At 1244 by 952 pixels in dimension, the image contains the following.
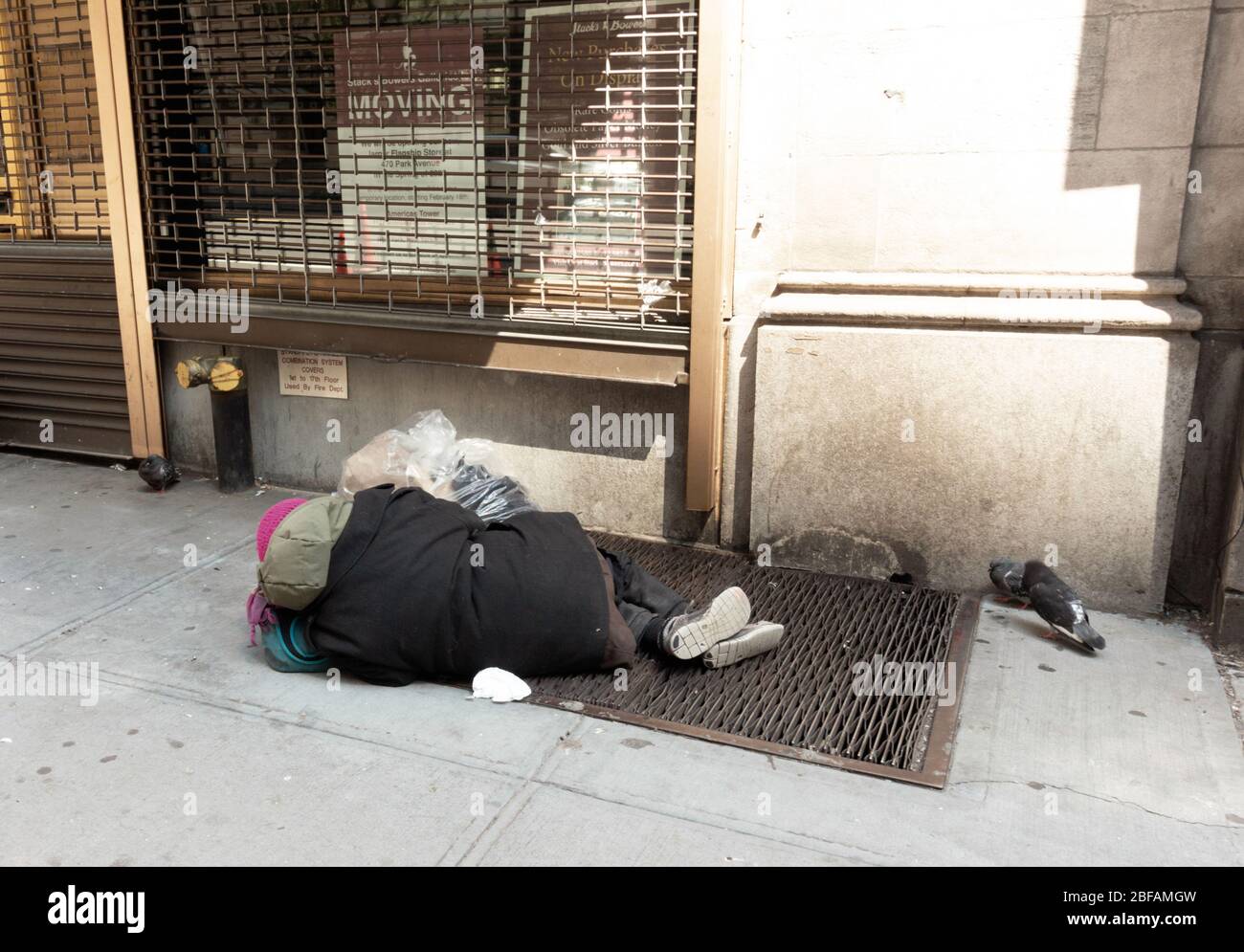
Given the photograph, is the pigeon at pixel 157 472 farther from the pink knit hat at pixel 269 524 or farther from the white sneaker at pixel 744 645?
the white sneaker at pixel 744 645

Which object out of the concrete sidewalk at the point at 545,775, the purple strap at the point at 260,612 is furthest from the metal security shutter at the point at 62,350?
the purple strap at the point at 260,612

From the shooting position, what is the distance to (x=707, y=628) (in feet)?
11.6

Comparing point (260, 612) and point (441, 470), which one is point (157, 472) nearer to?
point (441, 470)

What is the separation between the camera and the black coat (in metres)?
3.20

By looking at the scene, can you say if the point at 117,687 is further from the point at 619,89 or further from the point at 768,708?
the point at 619,89

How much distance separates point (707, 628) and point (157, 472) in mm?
3647

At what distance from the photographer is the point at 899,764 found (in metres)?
2.97

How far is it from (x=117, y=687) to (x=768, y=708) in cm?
224

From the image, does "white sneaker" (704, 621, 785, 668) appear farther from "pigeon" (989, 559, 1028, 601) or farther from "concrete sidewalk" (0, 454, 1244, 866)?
"pigeon" (989, 559, 1028, 601)

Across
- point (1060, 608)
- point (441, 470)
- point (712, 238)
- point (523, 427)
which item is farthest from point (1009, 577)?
point (441, 470)

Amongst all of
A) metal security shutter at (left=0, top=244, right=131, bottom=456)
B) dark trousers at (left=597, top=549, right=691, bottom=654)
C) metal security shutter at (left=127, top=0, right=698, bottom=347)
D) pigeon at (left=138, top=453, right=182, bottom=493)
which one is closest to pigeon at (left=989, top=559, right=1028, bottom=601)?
dark trousers at (left=597, top=549, right=691, bottom=654)

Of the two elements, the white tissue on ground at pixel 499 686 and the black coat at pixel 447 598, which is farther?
the white tissue on ground at pixel 499 686

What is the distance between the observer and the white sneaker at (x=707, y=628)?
3521mm

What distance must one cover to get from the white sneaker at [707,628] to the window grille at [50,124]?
14.9 ft
